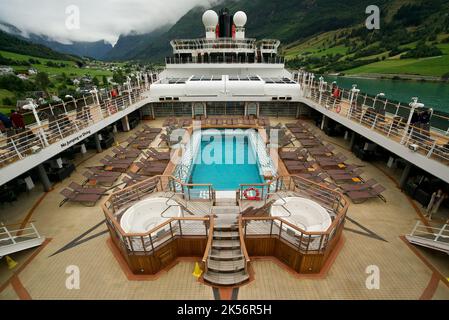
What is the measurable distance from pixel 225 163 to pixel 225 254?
8236 millimetres

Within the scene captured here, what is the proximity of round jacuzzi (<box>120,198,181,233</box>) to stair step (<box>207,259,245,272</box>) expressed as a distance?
2121 millimetres

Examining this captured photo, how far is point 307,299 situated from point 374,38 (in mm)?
137780

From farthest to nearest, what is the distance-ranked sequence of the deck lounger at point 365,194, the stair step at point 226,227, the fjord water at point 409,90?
the fjord water at point 409,90
the deck lounger at point 365,194
the stair step at point 226,227

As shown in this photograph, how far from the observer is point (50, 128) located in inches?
464

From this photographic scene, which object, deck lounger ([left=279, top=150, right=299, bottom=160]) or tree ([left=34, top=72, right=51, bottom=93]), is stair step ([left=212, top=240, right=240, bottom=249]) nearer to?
deck lounger ([left=279, top=150, right=299, bottom=160])

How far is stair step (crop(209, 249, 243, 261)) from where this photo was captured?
6715mm

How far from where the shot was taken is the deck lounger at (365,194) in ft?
32.4

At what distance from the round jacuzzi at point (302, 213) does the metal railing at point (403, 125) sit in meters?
4.96

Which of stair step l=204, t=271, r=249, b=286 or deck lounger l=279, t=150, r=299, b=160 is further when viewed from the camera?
deck lounger l=279, t=150, r=299, b=160

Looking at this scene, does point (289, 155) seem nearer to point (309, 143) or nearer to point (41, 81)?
point (309, 143)

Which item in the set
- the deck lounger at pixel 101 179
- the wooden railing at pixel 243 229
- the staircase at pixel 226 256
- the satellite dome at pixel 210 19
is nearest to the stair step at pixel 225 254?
the staircase at pixel 226 256

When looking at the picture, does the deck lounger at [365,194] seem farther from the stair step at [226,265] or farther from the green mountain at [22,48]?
the green mountain at [22,48]

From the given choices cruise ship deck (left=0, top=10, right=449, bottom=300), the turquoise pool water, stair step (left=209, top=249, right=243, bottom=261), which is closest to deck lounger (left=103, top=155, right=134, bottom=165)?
cruise ship deck (left=0, top=10, right=449, bottom=300)

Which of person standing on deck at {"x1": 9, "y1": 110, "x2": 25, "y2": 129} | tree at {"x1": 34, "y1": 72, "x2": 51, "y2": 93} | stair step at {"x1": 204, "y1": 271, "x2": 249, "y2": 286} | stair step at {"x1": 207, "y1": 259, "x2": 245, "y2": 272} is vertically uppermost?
tree at {"x1": 34, "y1": 72, "x2": 51, "y2": 93}
